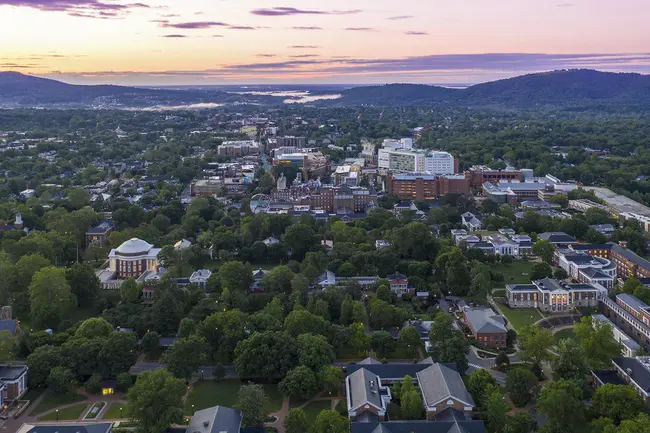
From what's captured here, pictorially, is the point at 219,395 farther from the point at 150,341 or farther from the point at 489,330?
the point at 489,330

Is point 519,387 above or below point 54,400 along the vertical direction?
above

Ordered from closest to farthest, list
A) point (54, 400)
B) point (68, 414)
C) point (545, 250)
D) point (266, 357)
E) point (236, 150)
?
point (68, 414), point (54, 400), point (266, 357), point (545, 250), point (236, 150)

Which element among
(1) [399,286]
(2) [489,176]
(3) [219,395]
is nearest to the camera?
(3) [219,395]

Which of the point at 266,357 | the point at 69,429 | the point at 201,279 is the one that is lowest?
the point at 201,279

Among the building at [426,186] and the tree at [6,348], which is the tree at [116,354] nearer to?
the tree at [6,348]

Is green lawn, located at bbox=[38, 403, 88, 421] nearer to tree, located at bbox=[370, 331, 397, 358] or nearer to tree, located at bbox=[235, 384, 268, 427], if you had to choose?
tree, located at bbox=[235, 384, 268, 427]

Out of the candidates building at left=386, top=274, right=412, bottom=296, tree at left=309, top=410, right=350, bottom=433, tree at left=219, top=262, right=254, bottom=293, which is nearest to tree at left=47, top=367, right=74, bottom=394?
tree at left=309, top=410, right=350, bottom=433

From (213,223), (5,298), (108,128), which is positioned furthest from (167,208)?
(108,128)

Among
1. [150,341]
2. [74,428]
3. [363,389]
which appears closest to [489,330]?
[363,389]

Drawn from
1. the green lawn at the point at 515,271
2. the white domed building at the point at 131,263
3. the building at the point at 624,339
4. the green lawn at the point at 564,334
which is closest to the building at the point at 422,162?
the green lawn at the point at 515,271
